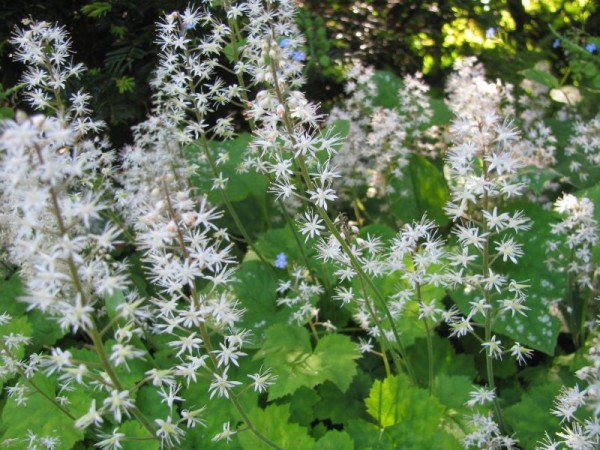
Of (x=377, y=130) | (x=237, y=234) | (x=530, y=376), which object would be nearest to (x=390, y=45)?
(x=377, y=130)

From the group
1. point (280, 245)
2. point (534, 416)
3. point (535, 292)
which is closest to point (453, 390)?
point (534, 416)

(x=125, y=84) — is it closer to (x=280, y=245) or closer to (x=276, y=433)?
(x=280, y=245)

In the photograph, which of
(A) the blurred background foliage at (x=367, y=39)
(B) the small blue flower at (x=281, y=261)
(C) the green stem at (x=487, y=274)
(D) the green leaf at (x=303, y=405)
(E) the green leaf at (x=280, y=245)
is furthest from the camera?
(A) the blurred background foliage at (x=367, y=39)

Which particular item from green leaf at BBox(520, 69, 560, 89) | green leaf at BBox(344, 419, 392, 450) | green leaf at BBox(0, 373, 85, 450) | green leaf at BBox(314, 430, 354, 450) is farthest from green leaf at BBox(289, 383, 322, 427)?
green leaf at BBox(520, 69, 560, 89)

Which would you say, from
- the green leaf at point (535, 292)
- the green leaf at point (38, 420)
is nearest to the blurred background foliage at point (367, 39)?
the green leaf at point (535, 292)

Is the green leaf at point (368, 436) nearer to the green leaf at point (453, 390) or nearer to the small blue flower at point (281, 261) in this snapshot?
the green leaf at point (453, 390)
